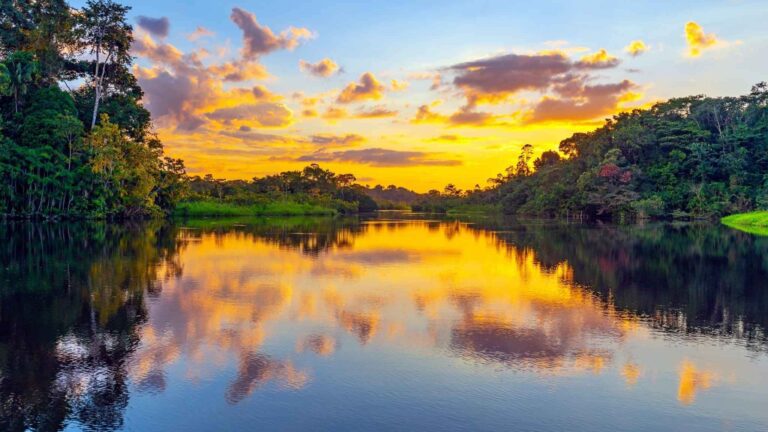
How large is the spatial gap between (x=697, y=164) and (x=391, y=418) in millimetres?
69075

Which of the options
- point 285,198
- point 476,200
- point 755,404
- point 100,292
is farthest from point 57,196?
point 476,200

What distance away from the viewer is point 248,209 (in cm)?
7631

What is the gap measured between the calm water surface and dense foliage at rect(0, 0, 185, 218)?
29941 millimetres

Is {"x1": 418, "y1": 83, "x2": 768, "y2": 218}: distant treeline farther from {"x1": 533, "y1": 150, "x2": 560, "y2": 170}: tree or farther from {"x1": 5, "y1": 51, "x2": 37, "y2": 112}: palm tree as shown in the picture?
{"x1": 5, "y1": 51, "x2": 37, "y2": 112}: palm tree

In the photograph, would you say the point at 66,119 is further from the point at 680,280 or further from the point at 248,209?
the point at 680,280

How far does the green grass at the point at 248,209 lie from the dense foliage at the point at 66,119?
53.5 ft

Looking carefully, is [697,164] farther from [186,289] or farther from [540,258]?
[186,289]

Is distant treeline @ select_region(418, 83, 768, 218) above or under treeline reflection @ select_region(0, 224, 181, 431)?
above

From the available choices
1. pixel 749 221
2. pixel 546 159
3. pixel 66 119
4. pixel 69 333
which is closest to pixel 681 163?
pixel 749 221

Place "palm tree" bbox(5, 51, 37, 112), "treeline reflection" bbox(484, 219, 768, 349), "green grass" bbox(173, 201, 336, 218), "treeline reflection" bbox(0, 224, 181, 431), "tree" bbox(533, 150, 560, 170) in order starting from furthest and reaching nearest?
"tree" bbox(533, 150, 560, 170) < "green grass" bbox(173, 201, 336, 218) < "palm tree" bbox(5, 51, 37, 112) < "treeline reflection" bbox(484, 219, 768, 349) < "treeline reflection" bbox(0, 224, 181, 431)

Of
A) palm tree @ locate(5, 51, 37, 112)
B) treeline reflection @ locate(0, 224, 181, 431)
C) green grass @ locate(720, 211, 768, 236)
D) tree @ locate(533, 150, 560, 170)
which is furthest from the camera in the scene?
tree @ locate(533, 150, 560, 170)

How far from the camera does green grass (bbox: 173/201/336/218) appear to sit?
2731 inches

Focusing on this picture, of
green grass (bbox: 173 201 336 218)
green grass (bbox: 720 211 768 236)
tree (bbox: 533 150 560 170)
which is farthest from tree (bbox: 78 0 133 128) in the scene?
tree (bbox: 533 150 560 170)

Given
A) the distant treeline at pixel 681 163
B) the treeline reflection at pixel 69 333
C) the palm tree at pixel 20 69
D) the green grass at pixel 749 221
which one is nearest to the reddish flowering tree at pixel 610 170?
the distant treeline at pixel 681 163
